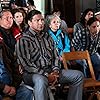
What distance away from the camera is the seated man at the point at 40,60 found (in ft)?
11.9

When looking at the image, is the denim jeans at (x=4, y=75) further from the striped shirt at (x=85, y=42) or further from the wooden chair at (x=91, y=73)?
the striped shirt at (x=85, y=42)

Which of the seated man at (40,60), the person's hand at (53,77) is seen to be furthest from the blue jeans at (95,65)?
the person's hand at (53,77)

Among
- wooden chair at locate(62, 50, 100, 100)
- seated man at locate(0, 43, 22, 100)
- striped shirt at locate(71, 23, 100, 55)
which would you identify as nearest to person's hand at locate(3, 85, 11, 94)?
seated man at locate(0, 43, 22, 100)

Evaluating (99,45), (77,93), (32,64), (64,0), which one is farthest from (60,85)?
(64,0)

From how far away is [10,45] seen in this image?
3996 millimetres

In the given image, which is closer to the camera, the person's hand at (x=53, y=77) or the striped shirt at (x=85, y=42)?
the person's hand at (x=53, y=77)

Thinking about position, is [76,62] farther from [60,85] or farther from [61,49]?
[60,85]

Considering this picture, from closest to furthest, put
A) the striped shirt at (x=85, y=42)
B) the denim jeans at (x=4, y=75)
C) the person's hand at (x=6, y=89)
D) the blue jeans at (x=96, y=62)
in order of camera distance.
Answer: the person's hand at (x=6, y=89) < the denim jeans at (x=4, y=75) < the blue jeans at (x=96, y=62) < the striped shirt at (x=85, y=42)

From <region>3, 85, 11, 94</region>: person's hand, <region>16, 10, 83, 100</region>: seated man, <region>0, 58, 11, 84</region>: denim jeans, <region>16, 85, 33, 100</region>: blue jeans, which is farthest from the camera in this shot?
<region>16, 10, 83, 100</region>: seated man

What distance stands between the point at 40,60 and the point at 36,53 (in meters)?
0.09

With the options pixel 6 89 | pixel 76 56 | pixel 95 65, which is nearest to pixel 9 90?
pixel 6 89

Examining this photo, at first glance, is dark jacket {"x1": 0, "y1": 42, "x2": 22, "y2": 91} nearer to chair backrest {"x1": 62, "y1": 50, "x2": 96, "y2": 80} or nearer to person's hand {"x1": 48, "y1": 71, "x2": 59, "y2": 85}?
person's hand {"x1": 48, "y1": 71, "x2": 59, "y2": 85}

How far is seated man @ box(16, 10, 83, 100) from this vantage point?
11.9 ft

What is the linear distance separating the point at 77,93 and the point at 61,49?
4.31ft
